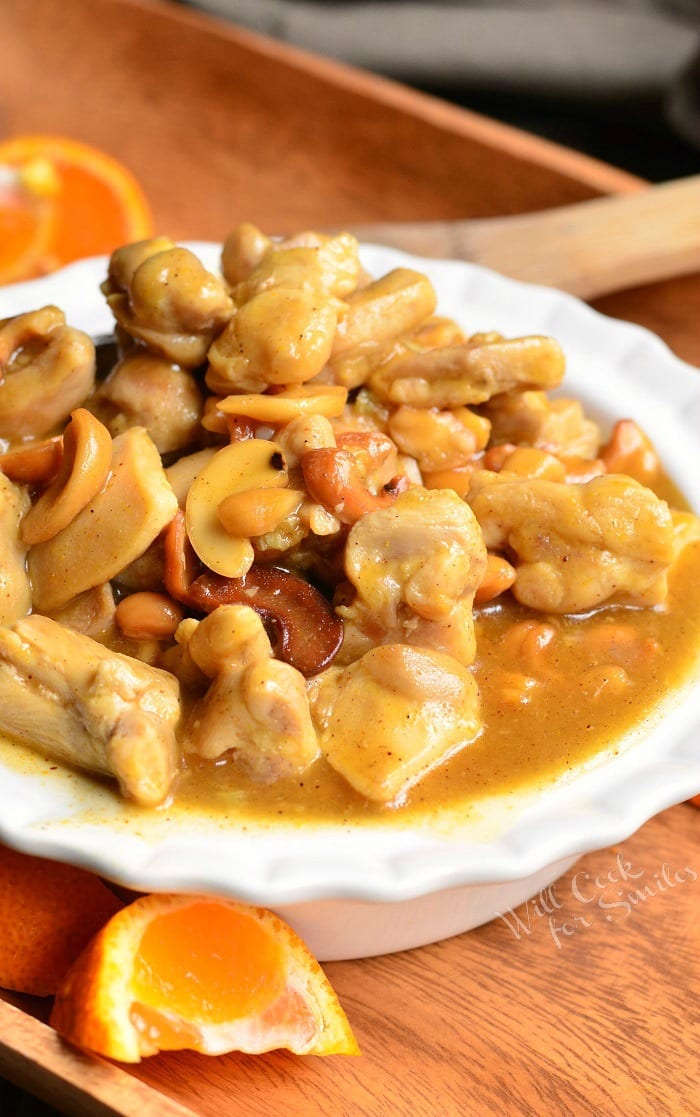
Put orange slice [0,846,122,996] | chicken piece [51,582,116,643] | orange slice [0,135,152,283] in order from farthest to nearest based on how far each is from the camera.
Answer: orange slice [0,135,152,283]
chicken piece [51,582,116,643]
orange slice [0,846,122,996]

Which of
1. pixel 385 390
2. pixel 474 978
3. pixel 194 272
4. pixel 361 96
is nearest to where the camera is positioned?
pixel 474 978

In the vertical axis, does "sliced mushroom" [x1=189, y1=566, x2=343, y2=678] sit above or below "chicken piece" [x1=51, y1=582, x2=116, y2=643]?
above

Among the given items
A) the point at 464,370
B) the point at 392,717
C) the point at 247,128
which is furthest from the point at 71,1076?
the point at 247,128

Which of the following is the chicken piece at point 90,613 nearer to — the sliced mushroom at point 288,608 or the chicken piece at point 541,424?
the sliced mushroom at point 288,608

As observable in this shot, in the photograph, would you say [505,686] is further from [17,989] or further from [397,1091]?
[17,989]

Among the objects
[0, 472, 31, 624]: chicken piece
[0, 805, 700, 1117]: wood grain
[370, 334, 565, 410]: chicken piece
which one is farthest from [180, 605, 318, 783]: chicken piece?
[370, 334, 565, 410]: chicken piece

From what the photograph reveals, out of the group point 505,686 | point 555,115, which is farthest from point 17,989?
point 555,115

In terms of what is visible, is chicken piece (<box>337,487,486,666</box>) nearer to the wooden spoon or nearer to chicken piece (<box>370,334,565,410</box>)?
A: chicken piece (<box>370,334,565,410</box>)
